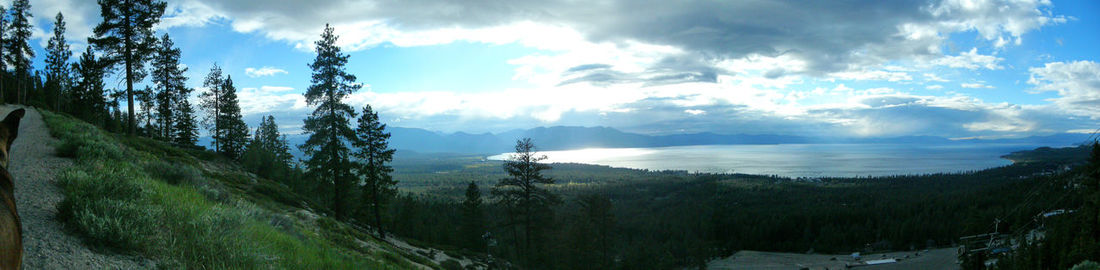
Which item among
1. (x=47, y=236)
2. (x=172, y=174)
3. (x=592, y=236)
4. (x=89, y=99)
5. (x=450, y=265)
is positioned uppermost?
(x=89, y=99)

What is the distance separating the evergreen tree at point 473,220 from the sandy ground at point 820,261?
4208cm

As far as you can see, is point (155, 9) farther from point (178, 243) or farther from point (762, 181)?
point (762, 181)

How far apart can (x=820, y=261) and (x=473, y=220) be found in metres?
61.2

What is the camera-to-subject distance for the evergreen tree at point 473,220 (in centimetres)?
4088

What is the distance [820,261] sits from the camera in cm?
7231

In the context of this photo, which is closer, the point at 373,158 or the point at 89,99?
the point at 373,158

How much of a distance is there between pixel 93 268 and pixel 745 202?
363ft

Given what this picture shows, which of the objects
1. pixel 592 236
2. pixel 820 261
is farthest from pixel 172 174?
pixel 820 261

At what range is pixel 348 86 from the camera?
2289 cm

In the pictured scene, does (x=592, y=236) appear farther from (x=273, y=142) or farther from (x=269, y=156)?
(x=273, y=142)

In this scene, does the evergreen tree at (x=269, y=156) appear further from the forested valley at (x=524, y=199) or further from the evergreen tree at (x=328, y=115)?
the evergreen tree at (x=328, y=115)

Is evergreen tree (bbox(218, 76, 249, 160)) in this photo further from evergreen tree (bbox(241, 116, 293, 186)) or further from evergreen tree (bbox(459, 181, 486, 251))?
evergreen tree (bbox(459, 181, 486, 251))

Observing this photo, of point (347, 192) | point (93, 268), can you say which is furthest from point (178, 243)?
point (347, 192)

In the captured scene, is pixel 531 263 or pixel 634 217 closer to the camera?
pixel 531 263
